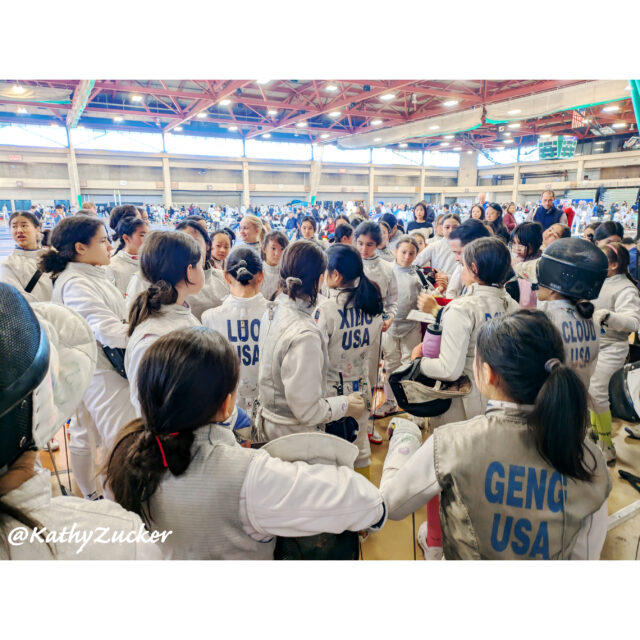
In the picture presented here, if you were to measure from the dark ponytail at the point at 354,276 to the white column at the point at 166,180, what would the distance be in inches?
659

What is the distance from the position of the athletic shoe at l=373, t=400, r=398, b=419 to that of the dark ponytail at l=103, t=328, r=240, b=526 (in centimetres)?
260

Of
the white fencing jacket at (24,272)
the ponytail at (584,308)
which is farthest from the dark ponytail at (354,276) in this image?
the white fencing jacket at (24,272)

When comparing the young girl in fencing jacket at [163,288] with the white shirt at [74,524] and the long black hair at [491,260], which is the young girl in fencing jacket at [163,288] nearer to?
the white shirt at [74,524]

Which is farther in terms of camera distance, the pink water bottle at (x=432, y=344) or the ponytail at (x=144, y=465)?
the pink water bottle at (x=432, y=344)

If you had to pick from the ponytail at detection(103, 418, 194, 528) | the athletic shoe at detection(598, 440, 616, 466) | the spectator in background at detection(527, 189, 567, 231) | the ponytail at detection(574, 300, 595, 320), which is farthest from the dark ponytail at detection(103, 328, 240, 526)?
the spectator in background at detection(527, 189, 567, 231)

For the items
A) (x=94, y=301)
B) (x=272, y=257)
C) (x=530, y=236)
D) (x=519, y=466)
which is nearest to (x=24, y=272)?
(x=94, y=301)

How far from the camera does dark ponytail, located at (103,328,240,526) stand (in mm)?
756

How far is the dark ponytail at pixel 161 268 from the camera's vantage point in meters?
1.43

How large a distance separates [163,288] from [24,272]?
7.02 feet

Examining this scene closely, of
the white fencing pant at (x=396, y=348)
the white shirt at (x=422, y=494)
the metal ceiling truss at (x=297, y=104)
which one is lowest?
the white fencing pant at (x=396, y=348)

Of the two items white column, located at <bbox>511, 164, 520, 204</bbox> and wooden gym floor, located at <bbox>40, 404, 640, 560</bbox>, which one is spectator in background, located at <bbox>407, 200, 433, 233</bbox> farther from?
white column, located at <bbox>511, 164, 520, 204</bbox>

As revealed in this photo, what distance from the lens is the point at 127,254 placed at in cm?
282

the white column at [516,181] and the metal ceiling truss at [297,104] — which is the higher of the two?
the metal ceiling truss at [297,104]

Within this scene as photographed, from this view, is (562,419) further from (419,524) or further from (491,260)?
(419,524)
